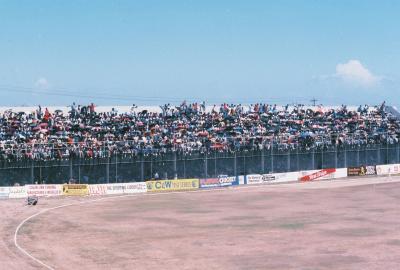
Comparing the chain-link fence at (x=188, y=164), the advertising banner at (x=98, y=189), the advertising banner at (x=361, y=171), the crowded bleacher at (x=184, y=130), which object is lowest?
the advertising banner at (x=98, y=189)

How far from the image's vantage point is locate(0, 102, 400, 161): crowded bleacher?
244 ft

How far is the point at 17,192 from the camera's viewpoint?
209ft

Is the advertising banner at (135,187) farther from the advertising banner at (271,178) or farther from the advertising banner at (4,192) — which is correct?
the advertising banner at (271,178)

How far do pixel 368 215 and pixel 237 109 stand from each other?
4675 centimetres

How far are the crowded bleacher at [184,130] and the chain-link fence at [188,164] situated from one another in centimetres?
182

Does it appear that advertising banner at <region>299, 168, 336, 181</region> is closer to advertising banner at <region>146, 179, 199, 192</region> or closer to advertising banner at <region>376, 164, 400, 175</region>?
advertising banner at <region>376, 164, 400, 175</region>

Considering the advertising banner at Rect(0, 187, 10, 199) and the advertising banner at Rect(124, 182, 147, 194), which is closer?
the advertising banner at Rect(0, 187, 10, 199)

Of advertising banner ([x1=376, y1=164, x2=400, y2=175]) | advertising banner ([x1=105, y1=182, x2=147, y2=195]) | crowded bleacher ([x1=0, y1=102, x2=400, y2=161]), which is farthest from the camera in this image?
advertising banner ([x1=376, y1=164, x2=400, y2=175])

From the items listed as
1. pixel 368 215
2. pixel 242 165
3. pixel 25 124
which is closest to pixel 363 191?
pixel 242 165

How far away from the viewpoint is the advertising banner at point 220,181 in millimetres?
76562

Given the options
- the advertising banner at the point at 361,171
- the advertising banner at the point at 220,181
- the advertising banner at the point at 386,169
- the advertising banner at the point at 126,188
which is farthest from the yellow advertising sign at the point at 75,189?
the advertising banner at the point at 386,169

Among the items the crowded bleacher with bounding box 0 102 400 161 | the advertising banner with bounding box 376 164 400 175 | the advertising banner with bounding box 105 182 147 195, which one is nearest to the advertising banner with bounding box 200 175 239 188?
the crowded bleacher with bounding box 0 102 400 161

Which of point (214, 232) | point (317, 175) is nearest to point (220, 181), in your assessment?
point (317, 175)

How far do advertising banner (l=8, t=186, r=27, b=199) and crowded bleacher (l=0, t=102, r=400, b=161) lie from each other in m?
3.39
